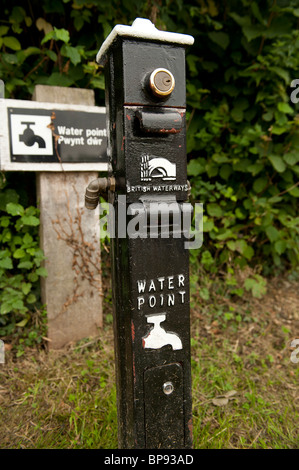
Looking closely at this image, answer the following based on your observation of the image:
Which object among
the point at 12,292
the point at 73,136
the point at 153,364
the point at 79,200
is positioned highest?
the point at 73,136

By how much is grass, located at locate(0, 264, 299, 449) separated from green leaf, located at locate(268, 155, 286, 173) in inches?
51.3

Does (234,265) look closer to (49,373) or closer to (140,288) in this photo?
(49,373)

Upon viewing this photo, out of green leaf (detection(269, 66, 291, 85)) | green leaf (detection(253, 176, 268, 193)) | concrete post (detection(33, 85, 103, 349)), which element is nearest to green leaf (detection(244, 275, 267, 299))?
green leaf (detection(253, 176, 268, 193))

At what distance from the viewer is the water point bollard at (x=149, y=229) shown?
1.25 metres

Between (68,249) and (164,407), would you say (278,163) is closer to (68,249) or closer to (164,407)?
(68,249)

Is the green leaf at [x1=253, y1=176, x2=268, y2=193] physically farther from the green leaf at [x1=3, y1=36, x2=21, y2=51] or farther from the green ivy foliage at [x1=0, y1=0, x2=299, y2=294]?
the green leaf at [x1=3, y1=36, x2=21, y2=51]

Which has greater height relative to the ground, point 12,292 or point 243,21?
point 243,21

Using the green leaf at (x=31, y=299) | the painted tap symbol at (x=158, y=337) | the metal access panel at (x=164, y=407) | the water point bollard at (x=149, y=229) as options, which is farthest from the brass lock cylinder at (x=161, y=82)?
the green leaf at (x=31, y=299)

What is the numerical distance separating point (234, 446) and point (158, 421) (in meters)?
0.74

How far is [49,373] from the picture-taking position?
7.55 ft

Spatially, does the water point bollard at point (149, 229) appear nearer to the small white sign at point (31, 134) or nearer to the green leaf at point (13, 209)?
the small white sign at point (31, 134)
